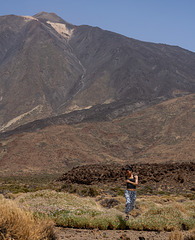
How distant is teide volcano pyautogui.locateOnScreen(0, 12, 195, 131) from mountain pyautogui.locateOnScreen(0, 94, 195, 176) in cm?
2414

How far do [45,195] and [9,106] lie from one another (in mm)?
118435

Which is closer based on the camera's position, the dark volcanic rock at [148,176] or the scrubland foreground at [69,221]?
the scrubland foreground at [69,221]

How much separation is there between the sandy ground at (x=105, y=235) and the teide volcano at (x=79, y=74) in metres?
101

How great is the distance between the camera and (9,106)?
411 feet

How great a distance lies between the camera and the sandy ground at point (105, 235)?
7862mm

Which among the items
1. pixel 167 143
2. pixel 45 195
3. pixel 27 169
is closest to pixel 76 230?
pixel 45 195

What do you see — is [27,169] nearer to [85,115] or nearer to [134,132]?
[134,132]

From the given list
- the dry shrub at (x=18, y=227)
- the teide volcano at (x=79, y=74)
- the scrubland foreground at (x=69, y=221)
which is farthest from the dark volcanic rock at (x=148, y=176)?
the teide volcano at (x=79, y=74)

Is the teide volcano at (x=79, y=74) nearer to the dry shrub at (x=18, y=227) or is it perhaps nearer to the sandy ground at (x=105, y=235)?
the sandy ground at (x=105, y=235)

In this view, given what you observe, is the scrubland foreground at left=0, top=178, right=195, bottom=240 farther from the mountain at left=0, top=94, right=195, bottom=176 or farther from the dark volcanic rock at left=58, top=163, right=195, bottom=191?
the mountain at left=0, top=94, right=195, bottom=176

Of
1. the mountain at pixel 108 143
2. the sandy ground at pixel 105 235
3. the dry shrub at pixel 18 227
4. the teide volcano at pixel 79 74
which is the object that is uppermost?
the teide volcano at pixel 79 74

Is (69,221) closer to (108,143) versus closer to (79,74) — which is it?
(108,143)

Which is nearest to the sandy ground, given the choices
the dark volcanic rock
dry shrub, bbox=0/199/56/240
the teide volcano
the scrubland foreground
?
the scrubland foreground

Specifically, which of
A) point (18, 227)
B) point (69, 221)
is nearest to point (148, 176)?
point (69, 221)
